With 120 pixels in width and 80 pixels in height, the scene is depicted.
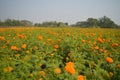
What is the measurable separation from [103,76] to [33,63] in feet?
4.02

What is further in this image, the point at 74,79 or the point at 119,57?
the point at 119,57

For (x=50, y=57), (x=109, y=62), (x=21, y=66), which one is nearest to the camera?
(x=21, y=66)

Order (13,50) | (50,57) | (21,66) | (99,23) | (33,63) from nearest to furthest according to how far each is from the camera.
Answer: (21,66) → (33,63) → (50,57) → (13,50) → (99,23)

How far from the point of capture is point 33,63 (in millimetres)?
3074

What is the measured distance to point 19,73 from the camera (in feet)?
8.50

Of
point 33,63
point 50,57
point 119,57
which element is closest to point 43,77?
point 33,63

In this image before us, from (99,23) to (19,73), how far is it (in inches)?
1684

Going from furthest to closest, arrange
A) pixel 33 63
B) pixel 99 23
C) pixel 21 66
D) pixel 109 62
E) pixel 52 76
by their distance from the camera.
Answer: pixel 99 23, pixel 109 62, pixel 33 63, pixel 21 66, pixel 52 76

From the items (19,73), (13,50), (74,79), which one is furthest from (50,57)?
(74,79)

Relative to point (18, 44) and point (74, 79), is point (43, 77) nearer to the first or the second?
point (74, 79)

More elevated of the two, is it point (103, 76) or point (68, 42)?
point (68, 42)

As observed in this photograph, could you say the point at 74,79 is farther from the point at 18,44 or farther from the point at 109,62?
the point at 18,44

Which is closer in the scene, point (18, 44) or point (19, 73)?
point (19, 73)

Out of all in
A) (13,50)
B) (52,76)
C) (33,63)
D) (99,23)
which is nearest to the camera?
(52,76)
